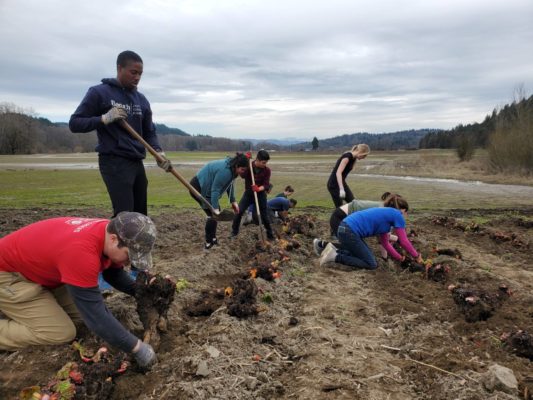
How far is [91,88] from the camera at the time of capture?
14.8 feet

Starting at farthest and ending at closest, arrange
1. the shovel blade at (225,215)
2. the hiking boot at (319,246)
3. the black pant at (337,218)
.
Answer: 1. the hiking boot at (319,246)
2. the shovel blade at (225,215)
3. the black pant at (337,218)

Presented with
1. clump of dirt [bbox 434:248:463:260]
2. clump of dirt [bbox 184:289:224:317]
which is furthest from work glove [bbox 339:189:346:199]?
clump of dirt [bbox 184:289:224:317]

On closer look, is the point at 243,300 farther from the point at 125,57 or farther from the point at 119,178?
the point at 125,57

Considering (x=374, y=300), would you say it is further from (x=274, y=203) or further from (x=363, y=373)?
(x=274, y=203)

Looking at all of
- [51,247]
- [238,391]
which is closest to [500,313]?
[238,391]

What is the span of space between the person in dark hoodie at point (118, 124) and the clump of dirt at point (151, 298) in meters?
1.10

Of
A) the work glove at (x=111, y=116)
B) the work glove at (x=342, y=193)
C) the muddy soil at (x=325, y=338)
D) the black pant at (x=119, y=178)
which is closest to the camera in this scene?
the muddy soil at (x=325, y=338)

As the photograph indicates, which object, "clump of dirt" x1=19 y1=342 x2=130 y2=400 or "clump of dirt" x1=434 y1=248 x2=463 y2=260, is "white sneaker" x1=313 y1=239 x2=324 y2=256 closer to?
"clump of dirt" x1=434 y1=248 x2=463 y2=260

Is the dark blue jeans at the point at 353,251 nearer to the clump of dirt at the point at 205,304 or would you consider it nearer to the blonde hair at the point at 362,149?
the blonde hair at the point at 362,149

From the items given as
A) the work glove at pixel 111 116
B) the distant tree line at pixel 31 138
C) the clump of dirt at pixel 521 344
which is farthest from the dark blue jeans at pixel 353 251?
the distant tree line at pixel 31 138

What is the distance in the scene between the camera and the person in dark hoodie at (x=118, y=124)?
4422mm

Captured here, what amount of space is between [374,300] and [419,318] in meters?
0.77

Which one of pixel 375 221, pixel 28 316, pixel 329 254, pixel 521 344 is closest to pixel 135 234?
pixel 28 316

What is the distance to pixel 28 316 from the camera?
3.66m
